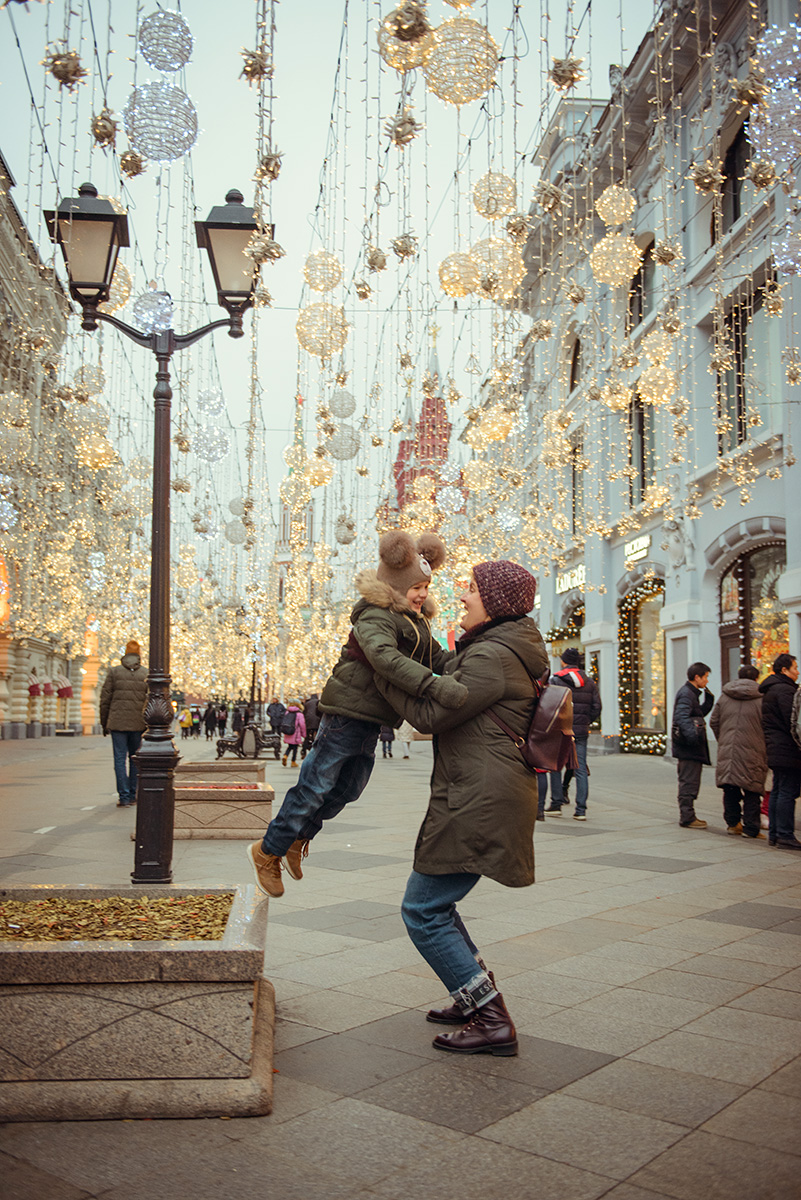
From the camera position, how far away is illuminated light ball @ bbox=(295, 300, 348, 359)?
9445 millimetres

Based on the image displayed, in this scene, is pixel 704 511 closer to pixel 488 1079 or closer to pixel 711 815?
pixel 711 815

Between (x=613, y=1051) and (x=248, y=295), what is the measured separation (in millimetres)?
5380

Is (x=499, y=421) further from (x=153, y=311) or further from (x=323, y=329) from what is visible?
(x=153, y=311)

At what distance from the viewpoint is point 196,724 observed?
207 feet

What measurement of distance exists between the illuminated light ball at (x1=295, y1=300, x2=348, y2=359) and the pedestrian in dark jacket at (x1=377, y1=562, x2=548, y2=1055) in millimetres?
6102

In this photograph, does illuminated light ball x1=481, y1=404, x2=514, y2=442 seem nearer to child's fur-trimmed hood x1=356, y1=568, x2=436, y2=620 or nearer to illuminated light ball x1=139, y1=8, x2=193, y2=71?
illuminated light ball x1=139, y1=8, x2=193, y2=71

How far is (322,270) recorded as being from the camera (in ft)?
29.8

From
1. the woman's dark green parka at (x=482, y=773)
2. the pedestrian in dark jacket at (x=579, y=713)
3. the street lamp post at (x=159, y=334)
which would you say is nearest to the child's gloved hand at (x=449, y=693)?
the woman's dark green parka at (x=482, y=773)

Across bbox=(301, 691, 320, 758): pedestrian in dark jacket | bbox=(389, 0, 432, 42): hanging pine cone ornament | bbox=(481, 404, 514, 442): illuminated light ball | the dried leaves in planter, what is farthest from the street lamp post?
bbox=(301, 691, 320, 758): pedestrian in dark jacket

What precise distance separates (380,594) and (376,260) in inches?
182

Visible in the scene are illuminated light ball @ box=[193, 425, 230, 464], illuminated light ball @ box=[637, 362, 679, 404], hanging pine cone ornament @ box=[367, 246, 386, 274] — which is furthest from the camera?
illuminated light ball @ box=[193, 425, 230, 464]

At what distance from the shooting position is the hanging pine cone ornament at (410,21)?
5.32m

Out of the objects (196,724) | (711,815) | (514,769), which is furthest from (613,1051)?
(196,724)

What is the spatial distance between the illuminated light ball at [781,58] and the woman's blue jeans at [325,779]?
681cm
